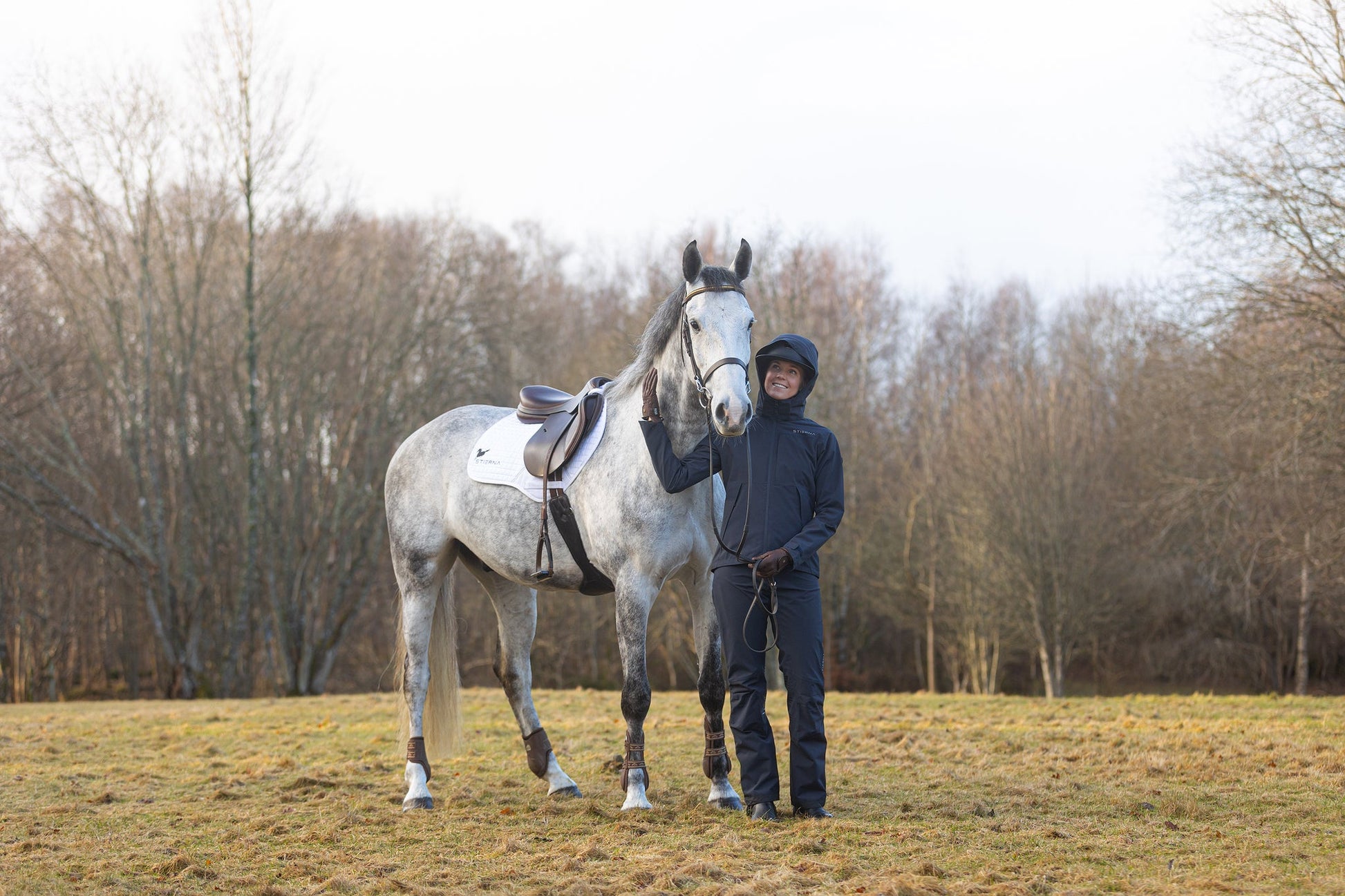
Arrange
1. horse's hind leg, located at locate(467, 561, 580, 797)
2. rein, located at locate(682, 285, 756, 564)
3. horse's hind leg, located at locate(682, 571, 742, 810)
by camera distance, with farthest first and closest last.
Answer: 1. horse's hind leg, located at locate(467, 561, 580, 797)
2. horse's hind leg, located at locate(682, 571, 742, 810)
3. rein, located at locate(682, 285, 756, 564)

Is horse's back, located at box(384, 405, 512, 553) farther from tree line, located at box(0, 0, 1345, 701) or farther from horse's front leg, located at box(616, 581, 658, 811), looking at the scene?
tree line, located at box(0, 0, 1345, 701)

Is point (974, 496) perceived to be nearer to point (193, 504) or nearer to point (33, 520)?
point (193, 504)

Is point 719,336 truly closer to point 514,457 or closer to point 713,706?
point 514,457

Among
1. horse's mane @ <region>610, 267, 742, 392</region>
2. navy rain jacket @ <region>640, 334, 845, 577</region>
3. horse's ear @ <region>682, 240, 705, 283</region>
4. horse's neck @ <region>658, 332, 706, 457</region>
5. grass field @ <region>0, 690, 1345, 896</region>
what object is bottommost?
grass field @ <region>0, 690, 1345, 896</region>

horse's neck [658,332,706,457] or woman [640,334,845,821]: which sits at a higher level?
horse's neck [658,332,706,457]

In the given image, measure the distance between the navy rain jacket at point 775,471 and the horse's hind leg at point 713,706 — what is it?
39cm

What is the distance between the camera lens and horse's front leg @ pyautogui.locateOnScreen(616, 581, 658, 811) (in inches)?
200

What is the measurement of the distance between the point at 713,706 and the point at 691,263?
2.16 m

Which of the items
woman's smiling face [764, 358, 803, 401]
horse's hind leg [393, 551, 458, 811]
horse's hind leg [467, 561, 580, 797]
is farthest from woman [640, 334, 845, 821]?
horse's hind leg [393, 551, 458, 811]

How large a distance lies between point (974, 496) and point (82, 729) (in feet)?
57.4

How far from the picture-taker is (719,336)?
4.71 m

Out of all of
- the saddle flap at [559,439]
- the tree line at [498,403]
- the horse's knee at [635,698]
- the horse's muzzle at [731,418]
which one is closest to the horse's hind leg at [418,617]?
the saddle flap at [559,439]

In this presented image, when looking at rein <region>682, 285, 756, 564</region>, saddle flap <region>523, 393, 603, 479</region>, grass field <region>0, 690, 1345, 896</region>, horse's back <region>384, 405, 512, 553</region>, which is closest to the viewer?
grass field <region>0, 690, 1345, 896</region>

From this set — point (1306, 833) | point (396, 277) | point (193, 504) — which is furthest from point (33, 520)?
point (1306, 833)
